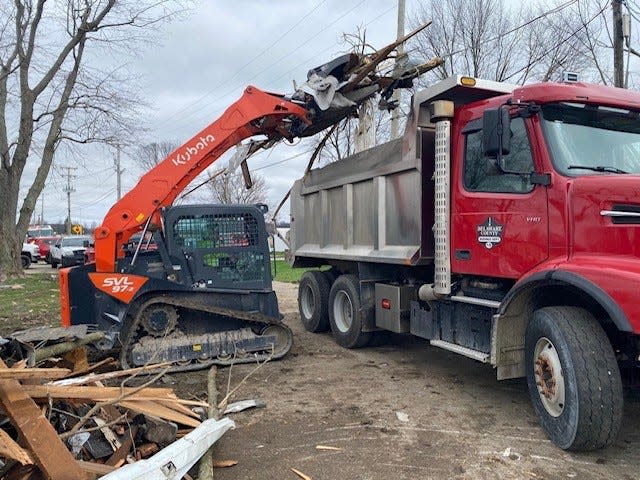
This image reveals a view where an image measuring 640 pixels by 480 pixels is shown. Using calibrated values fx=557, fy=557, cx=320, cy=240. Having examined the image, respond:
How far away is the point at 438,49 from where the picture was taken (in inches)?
938

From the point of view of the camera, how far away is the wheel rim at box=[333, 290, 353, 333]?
314 inches

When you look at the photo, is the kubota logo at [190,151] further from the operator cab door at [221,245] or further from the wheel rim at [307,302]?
the wheel rim at [307,302]

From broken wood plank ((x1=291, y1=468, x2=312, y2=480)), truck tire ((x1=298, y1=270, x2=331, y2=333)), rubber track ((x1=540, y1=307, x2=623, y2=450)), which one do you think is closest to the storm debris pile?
broken wood plank ((x1=291, y1=468, x2=312, y2=480))

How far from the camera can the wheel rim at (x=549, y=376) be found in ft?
13.5

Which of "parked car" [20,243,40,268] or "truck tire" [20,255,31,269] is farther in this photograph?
"parked car" [20,243,40,268]

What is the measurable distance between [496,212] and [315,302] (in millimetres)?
4496

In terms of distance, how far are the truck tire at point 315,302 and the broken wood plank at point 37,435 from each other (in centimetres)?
574

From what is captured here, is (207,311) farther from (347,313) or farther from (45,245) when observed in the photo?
(45,245)

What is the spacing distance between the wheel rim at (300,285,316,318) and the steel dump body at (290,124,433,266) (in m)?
0.49

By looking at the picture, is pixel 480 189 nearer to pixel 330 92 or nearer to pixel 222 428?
pixel 330 92

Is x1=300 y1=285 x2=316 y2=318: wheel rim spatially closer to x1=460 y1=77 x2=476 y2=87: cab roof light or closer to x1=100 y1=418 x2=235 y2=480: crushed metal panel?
x1=460 y1=77 x2=476 y2=87: cab roof light

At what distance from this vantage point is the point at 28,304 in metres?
12.4

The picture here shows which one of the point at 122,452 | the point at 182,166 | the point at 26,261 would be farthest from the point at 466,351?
the point at 26,261

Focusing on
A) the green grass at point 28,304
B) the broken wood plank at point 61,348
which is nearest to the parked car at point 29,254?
the green grass at point 28,304
